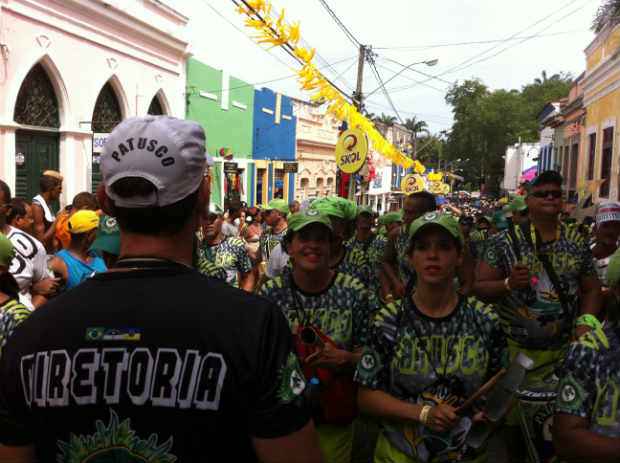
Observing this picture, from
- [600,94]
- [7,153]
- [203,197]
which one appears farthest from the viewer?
[600,94]

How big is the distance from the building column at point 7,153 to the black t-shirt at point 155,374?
12203mm

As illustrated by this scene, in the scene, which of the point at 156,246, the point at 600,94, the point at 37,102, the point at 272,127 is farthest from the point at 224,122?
the point at 156,246

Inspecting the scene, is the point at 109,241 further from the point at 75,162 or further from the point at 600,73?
the point at 600,73

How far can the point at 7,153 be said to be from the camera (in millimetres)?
12422

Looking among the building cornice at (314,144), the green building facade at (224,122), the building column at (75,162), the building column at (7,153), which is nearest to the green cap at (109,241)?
the building column at (7,153)

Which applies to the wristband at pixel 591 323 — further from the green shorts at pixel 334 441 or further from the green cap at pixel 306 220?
the green cap at pixel 306 220

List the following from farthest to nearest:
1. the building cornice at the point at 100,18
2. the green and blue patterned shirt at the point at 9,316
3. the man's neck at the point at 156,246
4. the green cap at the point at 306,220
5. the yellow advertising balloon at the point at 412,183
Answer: the yellow advertising balloon at the point at 412,183
the building cornice at the point at 100,18
the green cap at the point at 306,220
the green and blue patterned shirt at the point at 9,316
the man's neck at the point at 156,246

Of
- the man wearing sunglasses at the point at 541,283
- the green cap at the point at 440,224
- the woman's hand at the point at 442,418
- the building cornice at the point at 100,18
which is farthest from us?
the building cornice at the point at 100,18

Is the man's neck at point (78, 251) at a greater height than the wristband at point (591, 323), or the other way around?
the wristband at point (591, 323)

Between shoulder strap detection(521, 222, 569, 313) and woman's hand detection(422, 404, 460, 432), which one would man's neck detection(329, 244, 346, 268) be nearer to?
shoulder strap detection(521, 222, 569, 313)

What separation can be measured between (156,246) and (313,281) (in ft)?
6.53

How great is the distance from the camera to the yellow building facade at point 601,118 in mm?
Answer: 16016

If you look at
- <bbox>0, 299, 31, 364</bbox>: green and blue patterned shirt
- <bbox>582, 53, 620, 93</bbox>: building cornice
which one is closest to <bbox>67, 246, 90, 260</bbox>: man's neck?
<bbox>0, 299, 31, 364</bbox>: green and blue patterned shirt

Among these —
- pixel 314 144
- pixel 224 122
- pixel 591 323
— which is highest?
pixel 314 144
